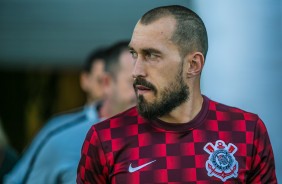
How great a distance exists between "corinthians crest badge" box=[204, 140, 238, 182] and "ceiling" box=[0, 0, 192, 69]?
211 inches

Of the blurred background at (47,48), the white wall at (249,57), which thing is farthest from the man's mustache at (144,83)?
the blurred background at (47,48)

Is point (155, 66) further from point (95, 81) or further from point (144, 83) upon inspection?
point (95, 81)

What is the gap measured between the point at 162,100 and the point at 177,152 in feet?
0.68

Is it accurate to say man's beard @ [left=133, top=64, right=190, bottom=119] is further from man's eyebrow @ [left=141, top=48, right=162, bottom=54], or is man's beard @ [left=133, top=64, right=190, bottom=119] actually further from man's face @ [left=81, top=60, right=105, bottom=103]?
man's face @ [left=81, top=60, right=105, bottom=103]

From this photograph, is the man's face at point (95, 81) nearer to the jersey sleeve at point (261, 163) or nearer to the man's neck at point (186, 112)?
the man's neck at point (186, 112)

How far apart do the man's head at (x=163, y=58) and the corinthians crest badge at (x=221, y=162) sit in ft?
0.75

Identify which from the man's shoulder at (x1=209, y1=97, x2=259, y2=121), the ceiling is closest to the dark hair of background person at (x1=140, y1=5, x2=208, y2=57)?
the man's shoulder at (x1=209, y1=97, x2=259, y2=121)

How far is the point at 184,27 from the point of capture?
295 cm

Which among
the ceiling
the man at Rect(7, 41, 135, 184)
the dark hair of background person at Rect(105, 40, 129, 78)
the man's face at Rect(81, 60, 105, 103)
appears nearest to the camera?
the man at Rect(7, 41, 135, 184)

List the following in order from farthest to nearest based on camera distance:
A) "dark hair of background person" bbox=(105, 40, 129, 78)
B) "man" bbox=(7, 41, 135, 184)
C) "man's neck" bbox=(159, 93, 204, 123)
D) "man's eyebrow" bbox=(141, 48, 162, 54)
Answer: "dark hair of background person" bbox=(105, 40, 129, 78) → "man" bbox=(7, 41, 135, 184) → "man's neck" bbox=(159, 93, 204, 123) → "man's eyebrow" bbox=(141, 48, 162, 54)

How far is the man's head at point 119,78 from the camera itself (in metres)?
4.67

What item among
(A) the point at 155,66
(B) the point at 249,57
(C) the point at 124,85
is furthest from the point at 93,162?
(B) the point at 249,57

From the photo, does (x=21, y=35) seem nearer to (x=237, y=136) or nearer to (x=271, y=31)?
(x=271, y=31)

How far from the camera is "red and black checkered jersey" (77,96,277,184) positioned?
113 inches
